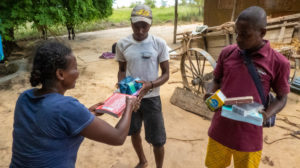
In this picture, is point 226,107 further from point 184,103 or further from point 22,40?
point 22,40

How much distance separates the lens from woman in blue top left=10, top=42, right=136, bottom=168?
1090 millimetres

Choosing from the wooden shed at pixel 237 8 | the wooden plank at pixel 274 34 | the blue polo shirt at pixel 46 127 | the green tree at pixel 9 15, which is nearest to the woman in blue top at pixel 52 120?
the blue polo shirt at pixel 46 127

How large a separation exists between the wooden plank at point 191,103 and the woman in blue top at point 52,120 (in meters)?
3.00

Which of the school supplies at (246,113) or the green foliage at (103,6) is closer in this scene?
the school supplies at (246,113)

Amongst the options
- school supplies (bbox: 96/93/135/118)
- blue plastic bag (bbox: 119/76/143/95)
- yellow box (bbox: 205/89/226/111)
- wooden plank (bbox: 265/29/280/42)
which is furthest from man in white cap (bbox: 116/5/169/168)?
wooden plank (bbox: 265/29/280/42)

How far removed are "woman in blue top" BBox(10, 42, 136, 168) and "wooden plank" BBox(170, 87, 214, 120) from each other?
A: 3.00 metres

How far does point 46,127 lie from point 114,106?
1.64 ft

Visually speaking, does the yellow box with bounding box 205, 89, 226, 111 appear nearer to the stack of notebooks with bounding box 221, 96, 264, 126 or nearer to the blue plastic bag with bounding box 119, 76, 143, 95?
the stack of notebooks with bounding box 221, 96, 264, 126

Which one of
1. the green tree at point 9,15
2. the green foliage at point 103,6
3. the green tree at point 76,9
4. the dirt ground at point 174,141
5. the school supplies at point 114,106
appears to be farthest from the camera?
the green foliage at point 103,6

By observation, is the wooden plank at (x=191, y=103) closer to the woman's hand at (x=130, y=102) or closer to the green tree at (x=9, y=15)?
the woman's hand at (x=130, y=102)

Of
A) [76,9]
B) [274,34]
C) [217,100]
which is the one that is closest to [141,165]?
[217,100]

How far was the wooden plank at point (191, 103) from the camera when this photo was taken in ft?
13.1

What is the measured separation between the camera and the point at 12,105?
4.56 meters

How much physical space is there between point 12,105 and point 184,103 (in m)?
3.66
